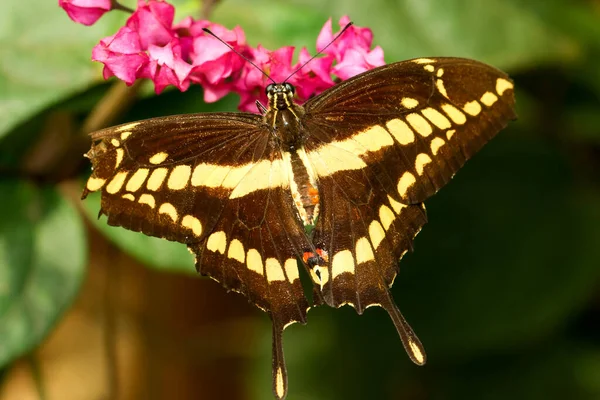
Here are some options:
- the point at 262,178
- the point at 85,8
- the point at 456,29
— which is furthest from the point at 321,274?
the point at 456,29

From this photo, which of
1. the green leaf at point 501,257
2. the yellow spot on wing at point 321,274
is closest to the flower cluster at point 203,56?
the yellow spot on wing at point 321,274

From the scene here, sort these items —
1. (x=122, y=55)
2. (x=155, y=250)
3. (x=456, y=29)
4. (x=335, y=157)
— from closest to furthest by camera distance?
(x=122, y=55)
(x=335, y=157)
(x=155, y=250)
(x=456, y=29)

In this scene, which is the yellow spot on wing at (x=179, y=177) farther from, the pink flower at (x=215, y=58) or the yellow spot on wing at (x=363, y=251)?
the yellow spot on wing at (x=363, y=251)

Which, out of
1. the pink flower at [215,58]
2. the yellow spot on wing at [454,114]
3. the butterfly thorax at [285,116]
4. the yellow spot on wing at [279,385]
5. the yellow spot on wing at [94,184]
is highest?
the pink flower at [215,58]

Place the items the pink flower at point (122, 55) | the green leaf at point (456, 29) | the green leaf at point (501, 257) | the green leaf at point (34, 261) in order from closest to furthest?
1. the pink flower at point (122, 55)
2. the green leaf at point (34, 261)
3. the green leaf at point (456, 29)
4. the green leaf at point (501, 257)

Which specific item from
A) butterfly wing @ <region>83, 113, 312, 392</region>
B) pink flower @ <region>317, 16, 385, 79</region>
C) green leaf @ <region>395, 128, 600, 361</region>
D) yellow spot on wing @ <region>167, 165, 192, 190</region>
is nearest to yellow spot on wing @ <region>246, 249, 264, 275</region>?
butterfly wing @ <region>83, 113, 312, 392</region>

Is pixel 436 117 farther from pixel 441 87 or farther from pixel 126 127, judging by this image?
pixel 126 127
